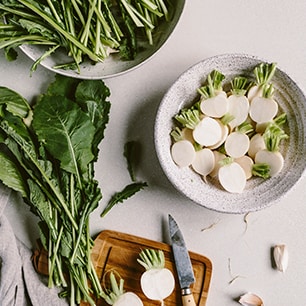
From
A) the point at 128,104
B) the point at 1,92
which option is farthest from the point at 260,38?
A: the point at 1,92

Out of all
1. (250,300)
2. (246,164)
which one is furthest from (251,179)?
(250,300)

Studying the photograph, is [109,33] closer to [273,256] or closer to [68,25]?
[68,25]

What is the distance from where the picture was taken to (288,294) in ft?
3.88

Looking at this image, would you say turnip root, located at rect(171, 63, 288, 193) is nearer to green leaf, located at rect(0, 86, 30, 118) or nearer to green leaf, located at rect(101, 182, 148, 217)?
green leaf, located at rect(101, 182, 148, 217)

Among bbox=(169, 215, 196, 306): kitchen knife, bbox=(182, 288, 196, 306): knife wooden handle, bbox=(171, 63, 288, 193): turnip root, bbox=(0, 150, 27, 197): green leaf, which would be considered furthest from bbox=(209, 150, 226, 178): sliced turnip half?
bbox=(0, 150, 27, 197): green leaf

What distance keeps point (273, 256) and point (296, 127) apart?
0.26 m

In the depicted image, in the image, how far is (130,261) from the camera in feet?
3.97

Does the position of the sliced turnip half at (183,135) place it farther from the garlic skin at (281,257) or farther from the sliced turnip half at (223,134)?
the garlic skin at (281,257)

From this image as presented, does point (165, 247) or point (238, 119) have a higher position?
point (238, 119)

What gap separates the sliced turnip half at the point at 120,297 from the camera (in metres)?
1.17

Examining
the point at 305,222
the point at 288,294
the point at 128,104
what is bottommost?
the point at 288,294

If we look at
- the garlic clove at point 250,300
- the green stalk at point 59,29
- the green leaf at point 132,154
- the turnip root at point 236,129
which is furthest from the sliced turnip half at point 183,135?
the garlic clove at point 250,300

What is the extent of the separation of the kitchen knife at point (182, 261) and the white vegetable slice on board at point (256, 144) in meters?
0.20

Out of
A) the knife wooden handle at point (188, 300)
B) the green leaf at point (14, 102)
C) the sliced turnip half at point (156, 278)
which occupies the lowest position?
the knife wooden handle at point (188, 300)
